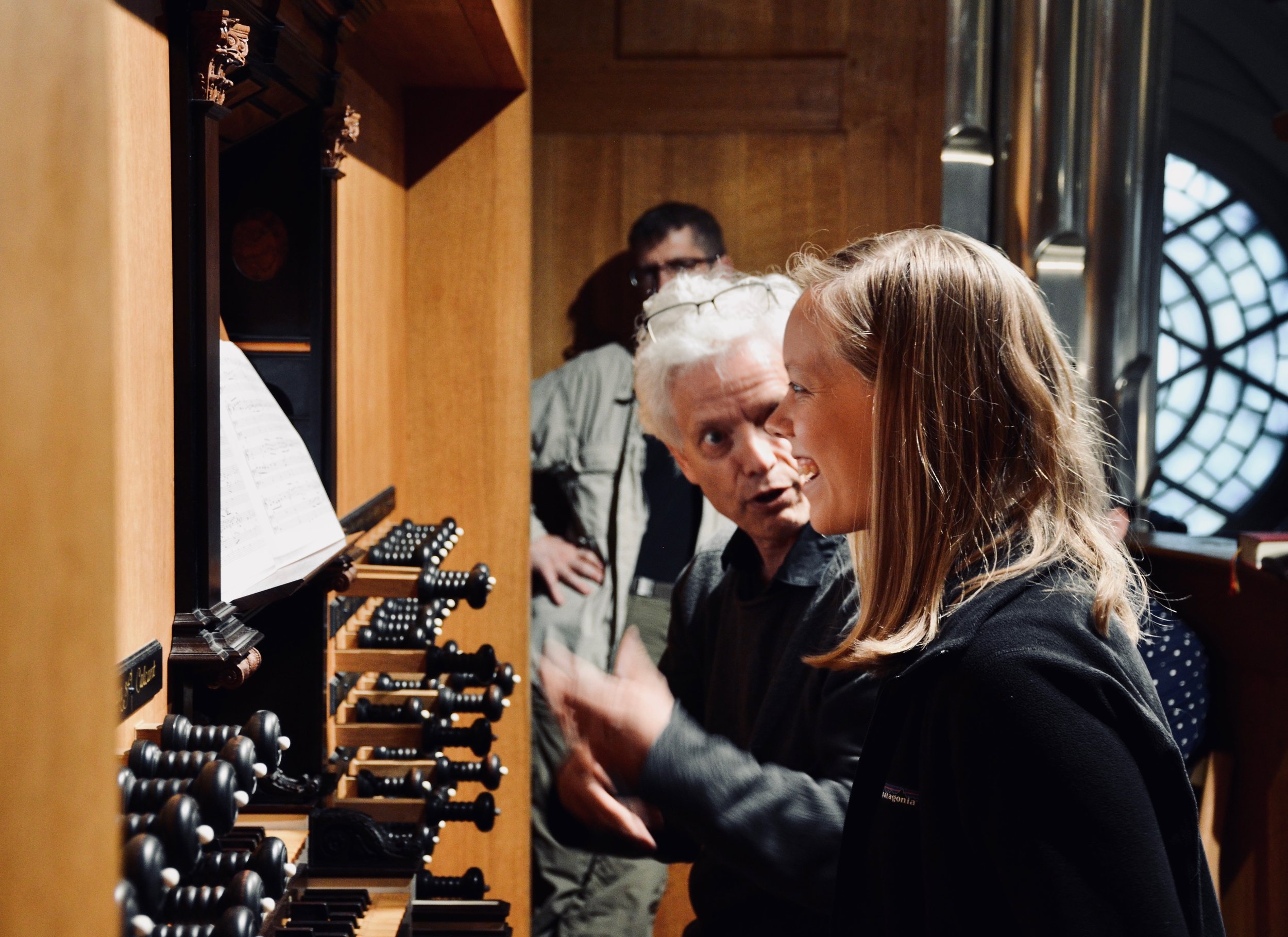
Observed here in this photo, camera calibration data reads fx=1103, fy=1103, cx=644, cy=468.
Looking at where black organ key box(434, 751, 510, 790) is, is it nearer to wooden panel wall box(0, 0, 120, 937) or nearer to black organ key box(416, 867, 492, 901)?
black organ key box(416, 867, 492, 901)

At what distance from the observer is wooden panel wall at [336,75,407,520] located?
191 centimetres

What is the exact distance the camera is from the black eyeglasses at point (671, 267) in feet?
11.0

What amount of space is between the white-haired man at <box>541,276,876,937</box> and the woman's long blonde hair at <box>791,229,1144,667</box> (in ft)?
1.00

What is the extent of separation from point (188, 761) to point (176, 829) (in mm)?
135

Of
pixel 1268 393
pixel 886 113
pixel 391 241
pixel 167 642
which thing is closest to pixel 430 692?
pixel 167 642

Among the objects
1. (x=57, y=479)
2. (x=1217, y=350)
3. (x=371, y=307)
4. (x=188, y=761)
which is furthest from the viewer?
(x=1217, y=350)

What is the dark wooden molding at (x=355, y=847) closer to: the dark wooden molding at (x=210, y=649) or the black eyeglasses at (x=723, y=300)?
the dark wooden molding at (x=210, y=649)

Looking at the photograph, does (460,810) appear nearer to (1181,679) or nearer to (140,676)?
(140,676)

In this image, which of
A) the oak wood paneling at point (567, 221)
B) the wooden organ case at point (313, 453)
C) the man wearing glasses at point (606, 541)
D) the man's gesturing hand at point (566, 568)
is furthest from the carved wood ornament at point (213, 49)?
the oak wood paneling at point (567, 221)

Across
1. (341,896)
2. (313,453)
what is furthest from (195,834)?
(313,453)

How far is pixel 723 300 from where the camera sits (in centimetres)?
184

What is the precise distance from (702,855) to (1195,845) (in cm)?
86

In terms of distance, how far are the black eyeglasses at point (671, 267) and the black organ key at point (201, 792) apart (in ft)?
8.78

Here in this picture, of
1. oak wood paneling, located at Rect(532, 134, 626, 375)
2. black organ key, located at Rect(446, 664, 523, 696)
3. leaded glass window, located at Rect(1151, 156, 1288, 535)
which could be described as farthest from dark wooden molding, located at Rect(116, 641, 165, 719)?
leaded glass window, located at Rect(1151, 156, 1288, 535)
